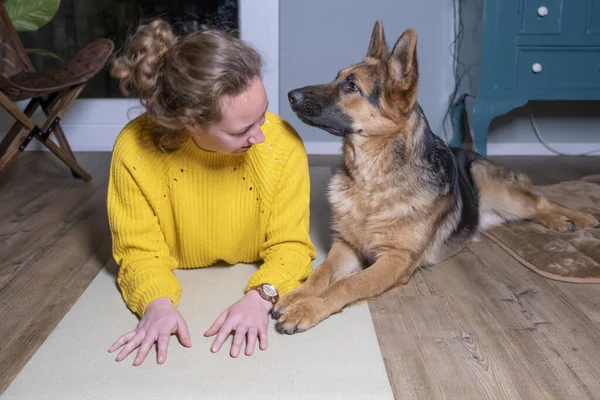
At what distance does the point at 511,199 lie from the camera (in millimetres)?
2713

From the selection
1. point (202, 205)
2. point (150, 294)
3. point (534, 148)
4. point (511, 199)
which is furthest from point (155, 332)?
point (534, 148)

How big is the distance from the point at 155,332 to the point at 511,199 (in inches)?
67.5

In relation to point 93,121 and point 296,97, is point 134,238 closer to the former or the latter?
point 296,97

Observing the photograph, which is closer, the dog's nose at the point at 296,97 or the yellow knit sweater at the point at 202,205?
the yellow knit sweater at the point at 202,205

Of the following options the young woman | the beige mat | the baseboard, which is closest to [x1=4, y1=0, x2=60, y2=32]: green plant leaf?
the young woman

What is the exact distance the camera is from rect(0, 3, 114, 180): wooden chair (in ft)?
10.3

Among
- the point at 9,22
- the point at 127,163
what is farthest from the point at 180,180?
the point at 9,22

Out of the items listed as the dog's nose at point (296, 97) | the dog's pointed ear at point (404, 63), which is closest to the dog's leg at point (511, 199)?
the dog's pointed ear at point (404, 63)

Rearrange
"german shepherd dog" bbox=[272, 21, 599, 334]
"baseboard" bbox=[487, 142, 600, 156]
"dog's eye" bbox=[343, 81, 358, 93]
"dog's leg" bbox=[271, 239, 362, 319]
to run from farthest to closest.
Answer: "baseboard" bbox=[487, 142, 600, 156] → "dog's eye" bbox=[343, 81, 358, 93] → "german shepherd dog" bbox=[272, 21, 599, 334] → "dog's leg" bbox=[271, 239, 362, 319]

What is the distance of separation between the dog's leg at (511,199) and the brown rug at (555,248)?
0.19 feet

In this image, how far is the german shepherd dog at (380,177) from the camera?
2.03 meters

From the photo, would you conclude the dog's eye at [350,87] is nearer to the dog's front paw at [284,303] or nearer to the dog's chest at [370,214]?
the dog's chest at [370,214]

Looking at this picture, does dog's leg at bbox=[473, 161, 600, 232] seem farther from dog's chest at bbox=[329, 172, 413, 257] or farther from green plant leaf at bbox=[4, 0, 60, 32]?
green plant leaf at bbox=[4, 0, 60, 32]

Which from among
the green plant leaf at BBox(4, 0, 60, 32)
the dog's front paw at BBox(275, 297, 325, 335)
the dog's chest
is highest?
the green plant leaf at BBox(4, 0, 60, 32)
